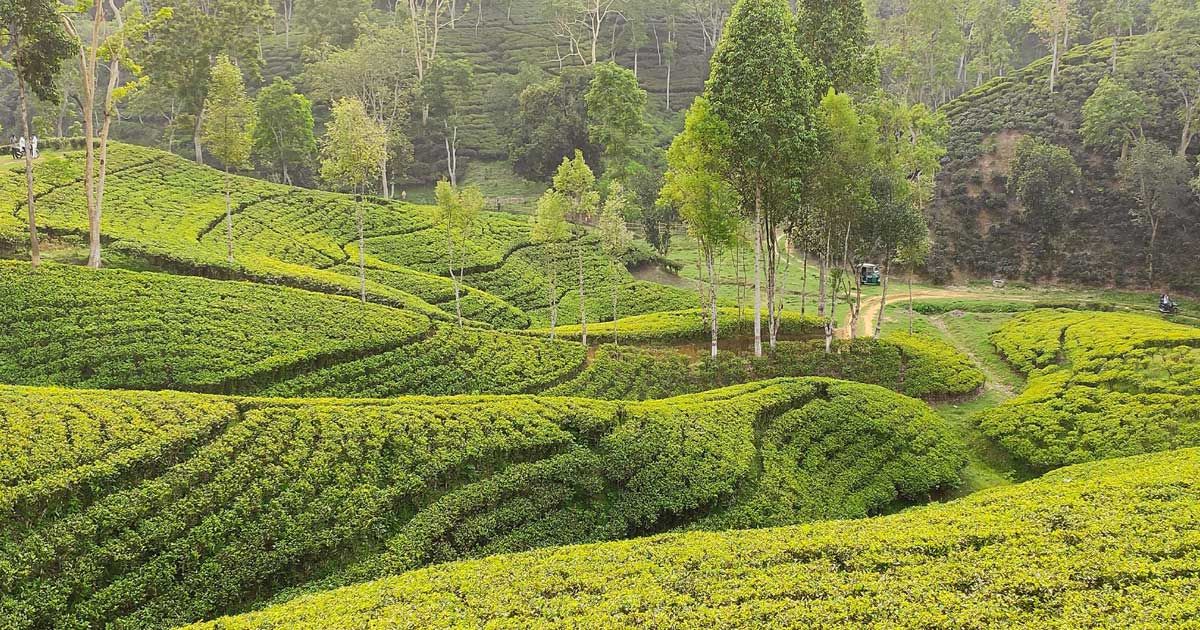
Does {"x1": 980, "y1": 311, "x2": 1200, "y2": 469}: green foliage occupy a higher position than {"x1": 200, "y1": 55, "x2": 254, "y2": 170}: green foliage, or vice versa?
{"x1": 200, "y1": 55, "x2": 254, "y2": 170}: green foliage

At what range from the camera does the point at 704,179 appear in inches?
920

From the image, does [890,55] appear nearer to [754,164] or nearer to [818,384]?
[754,164]

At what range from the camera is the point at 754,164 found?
23.3 meters

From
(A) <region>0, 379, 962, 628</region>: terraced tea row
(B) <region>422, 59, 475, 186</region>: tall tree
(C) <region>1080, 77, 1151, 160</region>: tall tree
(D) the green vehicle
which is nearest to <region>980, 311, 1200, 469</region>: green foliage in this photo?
(A) <region>0, 379, 962, 628</region>: terraced tea row

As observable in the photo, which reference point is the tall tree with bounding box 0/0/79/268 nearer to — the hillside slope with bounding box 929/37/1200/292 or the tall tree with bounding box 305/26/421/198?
the tall tree with bounding box 305/26/421/198

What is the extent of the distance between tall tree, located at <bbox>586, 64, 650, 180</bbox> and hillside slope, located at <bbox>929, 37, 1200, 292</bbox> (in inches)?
868

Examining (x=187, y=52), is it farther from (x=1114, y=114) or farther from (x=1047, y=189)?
(x=1114, y=114)

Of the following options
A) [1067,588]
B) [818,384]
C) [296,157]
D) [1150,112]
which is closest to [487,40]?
[296,157]

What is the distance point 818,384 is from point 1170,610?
12.2 metres

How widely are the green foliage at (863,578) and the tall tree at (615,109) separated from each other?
127 ft

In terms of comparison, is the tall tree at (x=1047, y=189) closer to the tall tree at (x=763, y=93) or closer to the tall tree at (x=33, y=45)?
the tall tree at (x=763, y=93)

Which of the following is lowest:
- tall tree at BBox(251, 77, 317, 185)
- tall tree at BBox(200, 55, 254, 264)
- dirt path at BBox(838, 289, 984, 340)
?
dirt path at BBox(838, 289, 984, 340)

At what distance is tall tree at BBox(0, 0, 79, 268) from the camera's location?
74.4 ft

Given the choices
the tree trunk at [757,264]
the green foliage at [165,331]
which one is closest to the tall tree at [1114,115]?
the tree trunk at [757,264]
